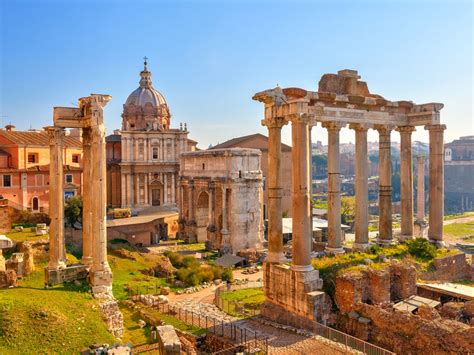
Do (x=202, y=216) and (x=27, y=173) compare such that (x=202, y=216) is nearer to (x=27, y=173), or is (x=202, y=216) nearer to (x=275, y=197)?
(x=27, y=173)

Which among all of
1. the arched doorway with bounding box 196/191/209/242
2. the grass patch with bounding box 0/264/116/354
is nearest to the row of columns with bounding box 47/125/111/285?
the grass patch with bounding box 0/264/116/354

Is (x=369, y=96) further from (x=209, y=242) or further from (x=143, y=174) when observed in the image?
(x=143, y=174)

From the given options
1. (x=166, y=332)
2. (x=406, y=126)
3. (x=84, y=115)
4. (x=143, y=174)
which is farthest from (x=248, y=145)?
(x=166, y=332)

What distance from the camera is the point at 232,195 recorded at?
38531 millimetres

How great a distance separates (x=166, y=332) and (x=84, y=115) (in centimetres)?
872

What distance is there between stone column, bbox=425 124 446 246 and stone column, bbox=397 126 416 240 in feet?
2.87

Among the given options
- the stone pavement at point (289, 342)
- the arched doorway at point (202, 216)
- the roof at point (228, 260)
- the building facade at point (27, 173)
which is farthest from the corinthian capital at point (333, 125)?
the building facade at point (27, 173)

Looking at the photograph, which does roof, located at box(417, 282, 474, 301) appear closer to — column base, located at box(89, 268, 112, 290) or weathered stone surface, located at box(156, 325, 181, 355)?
weathered stone surface, located at box(156, 325, 181, 355)

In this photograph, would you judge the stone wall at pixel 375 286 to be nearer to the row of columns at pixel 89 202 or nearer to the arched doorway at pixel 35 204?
the row of columns at pixel 89 202

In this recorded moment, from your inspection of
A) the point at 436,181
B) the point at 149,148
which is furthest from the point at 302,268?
the point at 149,148

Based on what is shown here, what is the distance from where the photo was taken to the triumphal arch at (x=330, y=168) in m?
15.9

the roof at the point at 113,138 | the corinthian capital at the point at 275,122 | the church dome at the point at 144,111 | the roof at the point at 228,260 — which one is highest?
the church dome at the point at 144,111

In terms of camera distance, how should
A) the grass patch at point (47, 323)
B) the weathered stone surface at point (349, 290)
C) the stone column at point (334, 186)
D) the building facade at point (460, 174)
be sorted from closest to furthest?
the grass patch at point (47, 323)
the weathered stone surface at point (349, 290)
the stone column at point (334, 186)
the building facade at point (460, 174)

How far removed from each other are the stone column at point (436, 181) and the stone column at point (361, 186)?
140 inches
